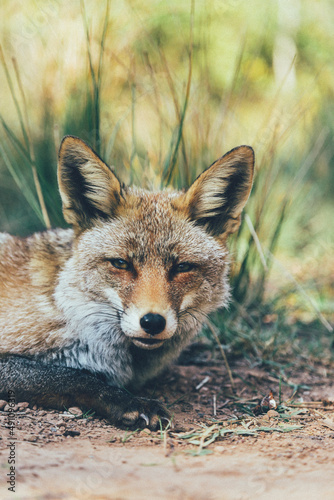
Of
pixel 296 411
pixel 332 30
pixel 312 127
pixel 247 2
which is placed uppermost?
pixel 332 30

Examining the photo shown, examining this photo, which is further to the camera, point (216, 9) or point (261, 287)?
point (216, 9)

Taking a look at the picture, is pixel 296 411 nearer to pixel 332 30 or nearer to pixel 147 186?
pixel 147 186

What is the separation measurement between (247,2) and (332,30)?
20.2 feet

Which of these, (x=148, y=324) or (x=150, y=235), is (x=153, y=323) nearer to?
(x=148, y=324)

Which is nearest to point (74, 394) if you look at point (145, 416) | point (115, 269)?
point (145, 416)

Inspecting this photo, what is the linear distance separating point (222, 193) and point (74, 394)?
1.93 metres

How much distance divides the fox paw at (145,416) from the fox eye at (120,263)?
958 mm

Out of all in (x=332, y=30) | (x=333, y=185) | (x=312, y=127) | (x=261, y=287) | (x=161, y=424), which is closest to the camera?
(x=161, y=424)

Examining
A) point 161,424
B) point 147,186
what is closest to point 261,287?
point 147,186

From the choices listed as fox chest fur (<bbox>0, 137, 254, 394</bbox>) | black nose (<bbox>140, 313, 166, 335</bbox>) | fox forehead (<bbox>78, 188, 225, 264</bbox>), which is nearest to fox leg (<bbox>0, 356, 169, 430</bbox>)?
fox chest fur (<bbox>0, 137, 254, 394</bbox>)

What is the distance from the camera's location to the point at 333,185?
31.7ft

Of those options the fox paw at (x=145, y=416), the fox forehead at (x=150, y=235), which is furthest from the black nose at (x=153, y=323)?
the fox paw at (x=145, y=416)

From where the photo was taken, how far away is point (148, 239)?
10.9 feet

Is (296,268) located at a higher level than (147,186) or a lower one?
lower
